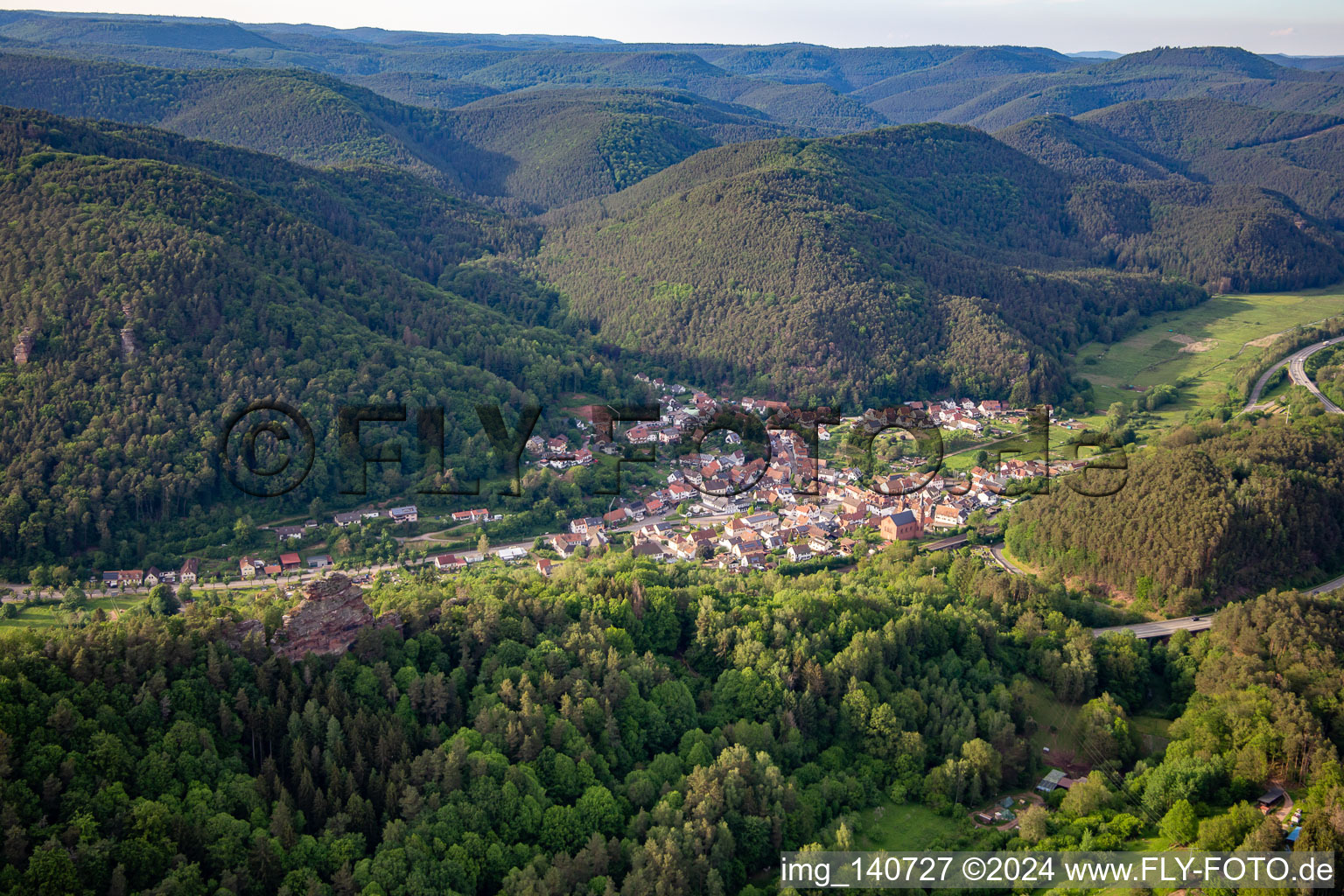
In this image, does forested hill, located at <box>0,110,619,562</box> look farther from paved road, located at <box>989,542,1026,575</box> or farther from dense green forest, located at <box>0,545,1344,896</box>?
paved road, located at <box>989,542,1026,575</box>

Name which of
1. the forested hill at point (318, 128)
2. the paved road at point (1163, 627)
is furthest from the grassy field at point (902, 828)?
Answer: the forested hill at point (318, 128)

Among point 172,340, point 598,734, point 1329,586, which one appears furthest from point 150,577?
point 1329,586

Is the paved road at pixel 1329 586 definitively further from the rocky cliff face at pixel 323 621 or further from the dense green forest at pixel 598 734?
the rocky cliff face at pixel 323 621

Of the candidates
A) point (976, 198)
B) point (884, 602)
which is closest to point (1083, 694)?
point (884, 602)

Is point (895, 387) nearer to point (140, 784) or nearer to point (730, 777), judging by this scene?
point (730, 777)

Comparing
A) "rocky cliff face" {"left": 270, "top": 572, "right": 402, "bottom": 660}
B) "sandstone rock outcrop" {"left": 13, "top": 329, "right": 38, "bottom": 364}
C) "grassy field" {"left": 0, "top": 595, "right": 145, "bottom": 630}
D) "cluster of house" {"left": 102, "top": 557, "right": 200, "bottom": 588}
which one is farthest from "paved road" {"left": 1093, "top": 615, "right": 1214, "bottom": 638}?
"sandstone rock outcrop" {"left": 13, "top": 329, "right": 38, "bottom": 364}

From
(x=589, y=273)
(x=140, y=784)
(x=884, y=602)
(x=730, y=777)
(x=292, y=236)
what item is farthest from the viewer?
(x=589, y=273)
